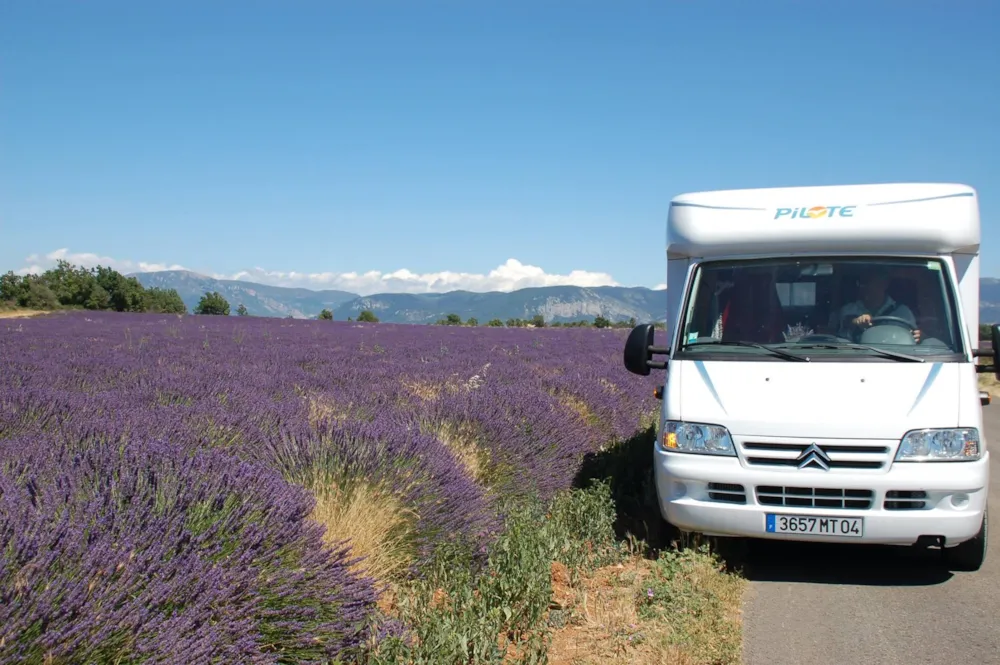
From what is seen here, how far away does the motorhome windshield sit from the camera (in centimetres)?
545

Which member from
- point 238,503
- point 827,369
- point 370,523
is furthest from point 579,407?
point 238,503

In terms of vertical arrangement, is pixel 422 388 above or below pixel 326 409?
below

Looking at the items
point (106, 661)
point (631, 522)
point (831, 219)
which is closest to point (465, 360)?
point (631, 522)

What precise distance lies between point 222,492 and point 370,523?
1.08m

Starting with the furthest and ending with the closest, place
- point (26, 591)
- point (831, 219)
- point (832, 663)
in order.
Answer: point (831, 219) < point (832, 663) < point (26, 591)

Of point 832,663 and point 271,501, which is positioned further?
point 832,663

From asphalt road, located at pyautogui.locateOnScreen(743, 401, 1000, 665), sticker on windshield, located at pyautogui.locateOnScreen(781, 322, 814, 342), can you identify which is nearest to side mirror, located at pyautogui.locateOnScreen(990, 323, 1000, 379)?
sticker on windshield, located at pyautogui.locateOnScreen(781, 322, 814, 342)

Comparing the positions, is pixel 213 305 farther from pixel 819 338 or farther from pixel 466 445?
pixel 819 338

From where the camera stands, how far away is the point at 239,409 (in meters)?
6.14

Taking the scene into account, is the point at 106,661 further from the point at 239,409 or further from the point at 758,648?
the point at 239,409

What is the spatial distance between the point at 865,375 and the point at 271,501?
12.2ft

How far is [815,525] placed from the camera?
189 inches

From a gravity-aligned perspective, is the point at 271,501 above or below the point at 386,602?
above

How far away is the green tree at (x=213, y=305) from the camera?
2916 inches
